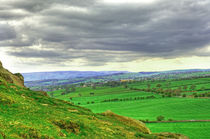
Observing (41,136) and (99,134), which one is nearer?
(41,136)

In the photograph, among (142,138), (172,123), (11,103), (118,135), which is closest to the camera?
(11,103)

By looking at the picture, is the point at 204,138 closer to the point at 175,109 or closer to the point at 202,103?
the point at 175,109

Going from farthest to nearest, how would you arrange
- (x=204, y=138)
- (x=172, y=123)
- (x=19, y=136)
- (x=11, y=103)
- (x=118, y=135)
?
(x=172, y=123) → (x=204, y=138) → (x=118, y=135) → (x=11, y=103) → (x=19, y=136)

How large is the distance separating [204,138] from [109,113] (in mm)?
56563

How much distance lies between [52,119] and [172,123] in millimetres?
104006

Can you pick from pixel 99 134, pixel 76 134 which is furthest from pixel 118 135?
pixel 76 134

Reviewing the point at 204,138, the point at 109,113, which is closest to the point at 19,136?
Result: the point at 109,113

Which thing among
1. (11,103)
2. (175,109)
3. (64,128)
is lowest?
(175,109)

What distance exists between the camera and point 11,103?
95.4 feet

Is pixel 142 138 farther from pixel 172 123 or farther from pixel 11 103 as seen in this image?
pixel 172 123

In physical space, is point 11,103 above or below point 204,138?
above

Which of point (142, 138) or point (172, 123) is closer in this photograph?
point (142, 138)

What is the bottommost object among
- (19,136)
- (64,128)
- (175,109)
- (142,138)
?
(175,109)

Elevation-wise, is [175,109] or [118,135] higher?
[118,135]
